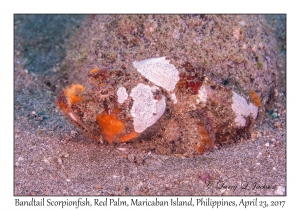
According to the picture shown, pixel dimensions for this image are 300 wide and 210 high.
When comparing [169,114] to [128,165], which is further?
[169,114]

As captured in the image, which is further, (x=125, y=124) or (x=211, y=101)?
(x=211, y=101)

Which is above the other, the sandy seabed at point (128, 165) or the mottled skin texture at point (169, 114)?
the mottled skin texture at point (169, 114)

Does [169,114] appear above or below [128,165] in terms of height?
above

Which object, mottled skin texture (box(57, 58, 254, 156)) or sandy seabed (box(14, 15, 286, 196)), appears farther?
mottled skin texture (box(57, 58, 254, 156))

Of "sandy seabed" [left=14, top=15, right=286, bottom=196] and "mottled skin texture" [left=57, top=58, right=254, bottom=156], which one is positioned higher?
"mottled skin texture" [left=57, top=58, right=254, bottom=156]

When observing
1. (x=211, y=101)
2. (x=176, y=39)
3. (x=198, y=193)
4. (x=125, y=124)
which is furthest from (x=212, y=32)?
(x=198, y=193)

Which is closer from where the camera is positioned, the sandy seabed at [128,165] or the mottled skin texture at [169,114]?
the sandy seabed at [128,165]
